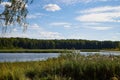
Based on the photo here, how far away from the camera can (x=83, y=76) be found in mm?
15344

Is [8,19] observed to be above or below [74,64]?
above

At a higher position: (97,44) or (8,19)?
(8,19)

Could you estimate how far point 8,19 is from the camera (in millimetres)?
15430

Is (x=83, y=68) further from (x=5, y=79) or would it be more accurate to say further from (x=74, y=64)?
(x=5, y=79)

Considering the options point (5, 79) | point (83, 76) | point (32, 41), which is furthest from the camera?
point (32, 41)

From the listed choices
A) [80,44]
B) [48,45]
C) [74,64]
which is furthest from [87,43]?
[74,64]

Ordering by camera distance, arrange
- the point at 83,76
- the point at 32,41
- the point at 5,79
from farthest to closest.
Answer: the point at 32,41, the point at 83,76, the point at 5,79

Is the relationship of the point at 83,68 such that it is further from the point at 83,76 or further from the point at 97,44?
the point at 97,44

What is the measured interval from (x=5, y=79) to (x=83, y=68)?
3.81m

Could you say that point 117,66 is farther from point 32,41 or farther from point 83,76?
point 32,41

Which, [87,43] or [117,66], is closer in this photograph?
[117,66]

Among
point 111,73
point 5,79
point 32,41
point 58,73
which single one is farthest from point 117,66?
point 32,41

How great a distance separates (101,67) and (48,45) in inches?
4486

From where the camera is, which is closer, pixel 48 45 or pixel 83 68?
pixel 83 68
